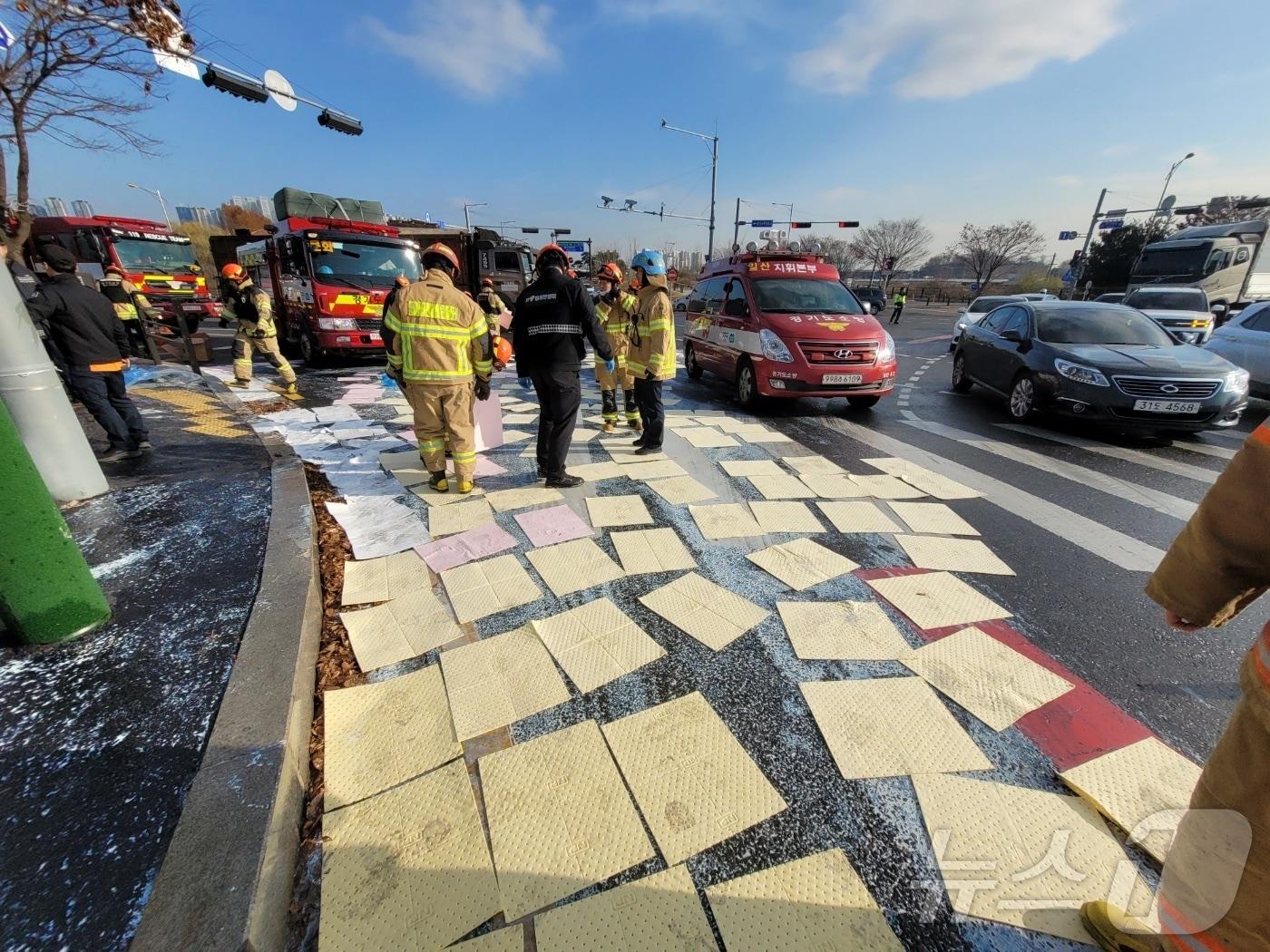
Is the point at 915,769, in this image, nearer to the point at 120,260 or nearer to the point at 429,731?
the point at 429,731

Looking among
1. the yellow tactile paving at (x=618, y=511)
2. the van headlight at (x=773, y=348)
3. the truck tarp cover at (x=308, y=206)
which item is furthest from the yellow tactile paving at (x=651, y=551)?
the truck tarp cover at (x=308, y=206)

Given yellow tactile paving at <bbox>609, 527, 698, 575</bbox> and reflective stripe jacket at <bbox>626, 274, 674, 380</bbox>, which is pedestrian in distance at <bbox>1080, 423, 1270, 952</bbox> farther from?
reflective stripe jacket at <bbox>626, 274, 674, 380</bbox>

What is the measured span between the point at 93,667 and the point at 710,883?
2.53 metres

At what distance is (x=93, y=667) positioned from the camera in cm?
211

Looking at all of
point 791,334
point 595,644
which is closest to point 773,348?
point 791,334

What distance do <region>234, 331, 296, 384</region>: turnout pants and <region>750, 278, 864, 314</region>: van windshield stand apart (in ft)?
21.8

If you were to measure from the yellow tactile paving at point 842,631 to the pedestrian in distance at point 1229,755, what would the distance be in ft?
4.07

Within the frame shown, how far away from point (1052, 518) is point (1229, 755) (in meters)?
3.46

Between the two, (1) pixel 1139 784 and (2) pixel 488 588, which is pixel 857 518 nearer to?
(1) pixel 1139 784

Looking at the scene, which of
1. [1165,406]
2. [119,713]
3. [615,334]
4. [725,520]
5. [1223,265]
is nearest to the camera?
[119,713]

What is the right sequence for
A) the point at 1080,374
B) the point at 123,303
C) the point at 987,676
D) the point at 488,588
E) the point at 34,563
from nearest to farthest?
the point at 34,563 → the point at 987,676 → the point at 488,588 → the point at 1080,374 → the point at 123,303

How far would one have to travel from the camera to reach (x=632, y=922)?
4.56 feet

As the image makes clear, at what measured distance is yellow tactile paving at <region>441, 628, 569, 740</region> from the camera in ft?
6.65

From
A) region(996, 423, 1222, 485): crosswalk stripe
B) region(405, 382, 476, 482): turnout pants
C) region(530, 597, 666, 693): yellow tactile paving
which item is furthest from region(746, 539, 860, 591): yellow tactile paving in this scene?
region(996, 423, 1222, 485): crosswalk stripe
